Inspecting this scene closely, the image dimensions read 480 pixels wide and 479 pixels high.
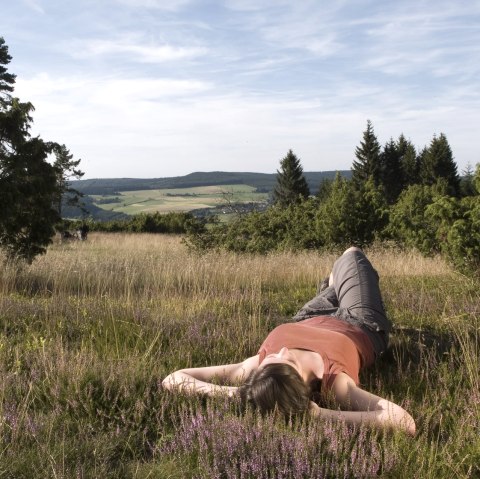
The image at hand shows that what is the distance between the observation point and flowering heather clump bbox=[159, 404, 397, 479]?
2.39m

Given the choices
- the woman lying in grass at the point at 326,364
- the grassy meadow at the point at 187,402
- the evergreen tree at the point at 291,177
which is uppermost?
the evergreen tree at the point at 291,177

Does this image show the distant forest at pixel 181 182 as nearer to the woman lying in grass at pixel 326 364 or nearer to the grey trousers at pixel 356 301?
the grey trousers at pixel 356 301

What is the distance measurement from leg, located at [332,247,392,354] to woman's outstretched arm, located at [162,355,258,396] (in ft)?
3.15

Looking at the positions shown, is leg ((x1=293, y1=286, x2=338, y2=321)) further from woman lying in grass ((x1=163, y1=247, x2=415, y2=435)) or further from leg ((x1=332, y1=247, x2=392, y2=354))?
leg ((x1=332, y1=247, x2=392, y2=354))

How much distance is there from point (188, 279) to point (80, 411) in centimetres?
465

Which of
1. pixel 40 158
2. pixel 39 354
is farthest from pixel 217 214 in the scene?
pixel 39 354

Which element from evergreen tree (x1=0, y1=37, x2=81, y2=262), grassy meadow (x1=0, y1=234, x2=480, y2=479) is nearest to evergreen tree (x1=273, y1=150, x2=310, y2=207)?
evergreen tree (x1=0, y1=37, x2=81, y2=262)

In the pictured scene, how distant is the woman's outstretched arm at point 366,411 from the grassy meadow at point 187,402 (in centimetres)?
7

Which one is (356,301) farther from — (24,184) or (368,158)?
(368,158)

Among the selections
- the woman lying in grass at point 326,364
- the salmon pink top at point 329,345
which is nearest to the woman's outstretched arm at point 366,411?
the woman lying in grass at point 326,364

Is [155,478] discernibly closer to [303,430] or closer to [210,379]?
[303,430]

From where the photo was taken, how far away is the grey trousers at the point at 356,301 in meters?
4.25

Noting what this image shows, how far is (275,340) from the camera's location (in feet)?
12.0

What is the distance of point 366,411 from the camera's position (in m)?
3.10
